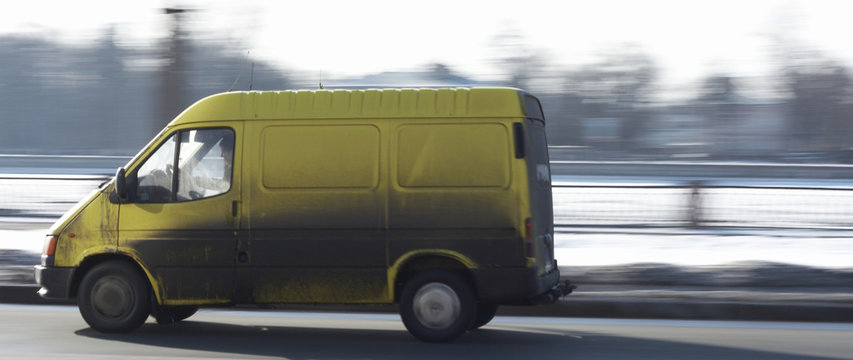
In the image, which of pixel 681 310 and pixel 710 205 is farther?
pixel 710 205

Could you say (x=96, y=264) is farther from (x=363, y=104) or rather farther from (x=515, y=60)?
(x=515, y=60)

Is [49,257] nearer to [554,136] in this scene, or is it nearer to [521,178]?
[521,178]

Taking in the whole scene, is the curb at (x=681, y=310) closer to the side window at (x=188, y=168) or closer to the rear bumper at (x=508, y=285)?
the side window at (x=188, y=168)

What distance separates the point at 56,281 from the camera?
7883 mm

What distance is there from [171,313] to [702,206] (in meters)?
9.19

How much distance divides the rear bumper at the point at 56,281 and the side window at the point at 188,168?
819 mm

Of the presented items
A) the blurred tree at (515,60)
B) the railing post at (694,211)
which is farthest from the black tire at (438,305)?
the blurred tree at (515,60)

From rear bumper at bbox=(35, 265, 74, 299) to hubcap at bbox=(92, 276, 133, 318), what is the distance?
207mm

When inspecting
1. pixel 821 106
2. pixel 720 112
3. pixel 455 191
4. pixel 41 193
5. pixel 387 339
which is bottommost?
pixel 387 339

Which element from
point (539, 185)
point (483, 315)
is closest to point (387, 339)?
point (483, 315)

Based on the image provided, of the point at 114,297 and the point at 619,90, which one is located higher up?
the point at 619,90

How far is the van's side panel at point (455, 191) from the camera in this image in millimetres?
7262

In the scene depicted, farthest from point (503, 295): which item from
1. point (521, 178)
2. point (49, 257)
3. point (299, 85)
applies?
point (299, 85)

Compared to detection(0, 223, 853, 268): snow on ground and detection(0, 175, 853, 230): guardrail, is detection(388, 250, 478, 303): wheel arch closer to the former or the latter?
detection(0, 223, 853, 268): snow on ground
